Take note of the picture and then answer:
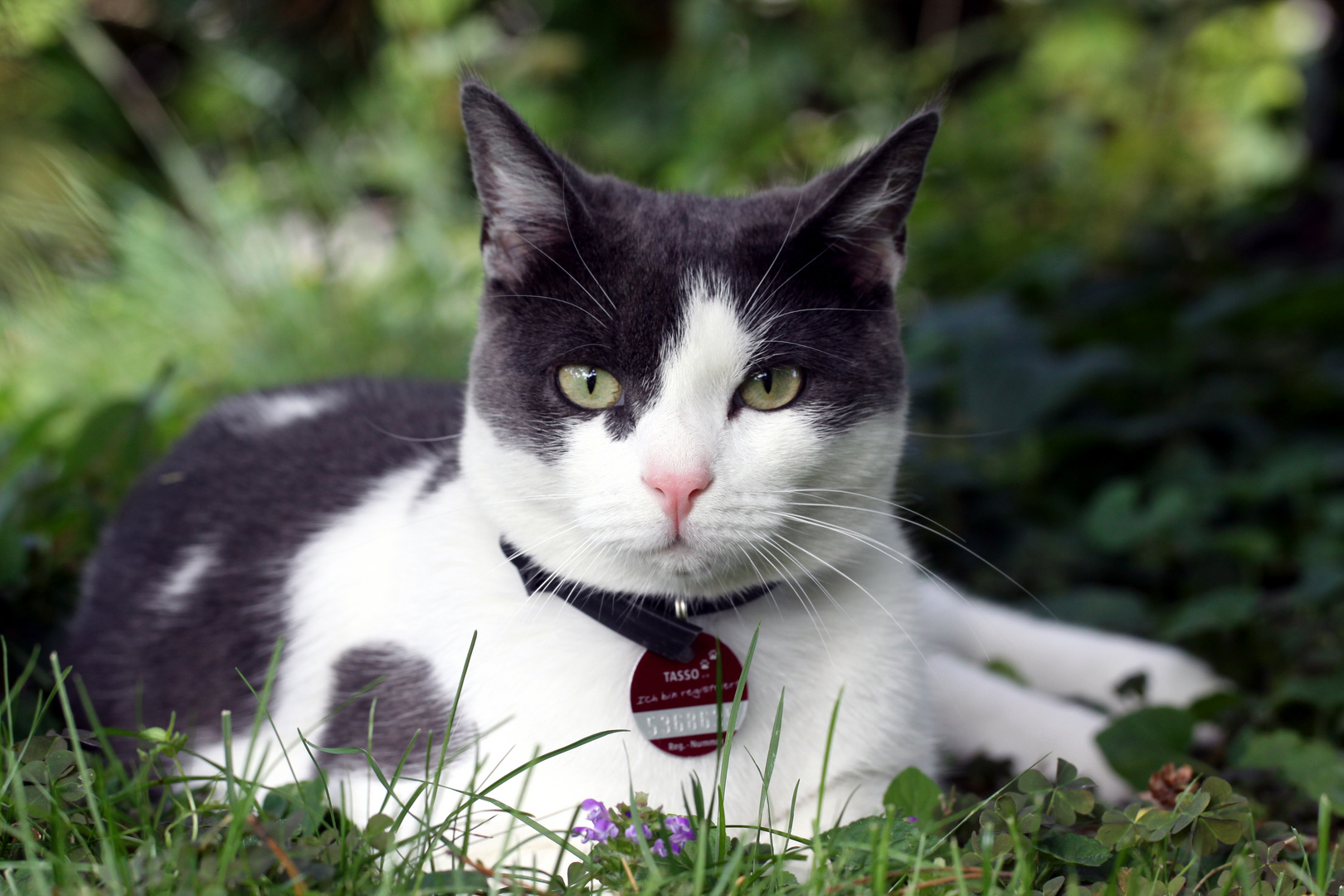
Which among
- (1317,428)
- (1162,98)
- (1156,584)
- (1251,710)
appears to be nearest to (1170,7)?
(1162,98)

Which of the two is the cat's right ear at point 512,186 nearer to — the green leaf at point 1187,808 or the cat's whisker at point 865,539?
the cat's whisker at point 865,539

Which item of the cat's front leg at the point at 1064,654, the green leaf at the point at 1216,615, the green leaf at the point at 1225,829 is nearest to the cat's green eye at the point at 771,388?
the green leaf at the point at 1225,829

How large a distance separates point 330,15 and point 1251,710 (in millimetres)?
5076

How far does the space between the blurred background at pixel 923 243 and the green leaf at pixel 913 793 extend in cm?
52

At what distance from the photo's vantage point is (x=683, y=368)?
1346 millimetres

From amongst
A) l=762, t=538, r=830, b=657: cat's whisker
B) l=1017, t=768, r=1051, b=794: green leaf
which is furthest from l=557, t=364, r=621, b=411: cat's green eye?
l=1017, t=768, r=1051, b=794: green leaf

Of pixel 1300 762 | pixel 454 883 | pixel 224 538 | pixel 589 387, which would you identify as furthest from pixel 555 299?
pixel 1300 762

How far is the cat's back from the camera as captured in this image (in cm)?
179

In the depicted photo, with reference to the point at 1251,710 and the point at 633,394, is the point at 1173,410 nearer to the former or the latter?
the point at 1251,710

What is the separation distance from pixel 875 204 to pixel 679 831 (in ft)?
2.89

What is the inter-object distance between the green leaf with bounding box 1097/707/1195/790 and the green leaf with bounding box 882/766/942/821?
1.62 feet

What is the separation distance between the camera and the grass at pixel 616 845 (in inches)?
43.7

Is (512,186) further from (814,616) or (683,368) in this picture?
(814,616)

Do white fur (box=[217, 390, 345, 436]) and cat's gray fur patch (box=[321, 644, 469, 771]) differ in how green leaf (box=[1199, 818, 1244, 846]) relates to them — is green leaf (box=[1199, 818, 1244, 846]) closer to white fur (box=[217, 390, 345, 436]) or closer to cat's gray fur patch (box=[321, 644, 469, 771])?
cat's gray fur patch (box=[321, 644, 469, 771])
